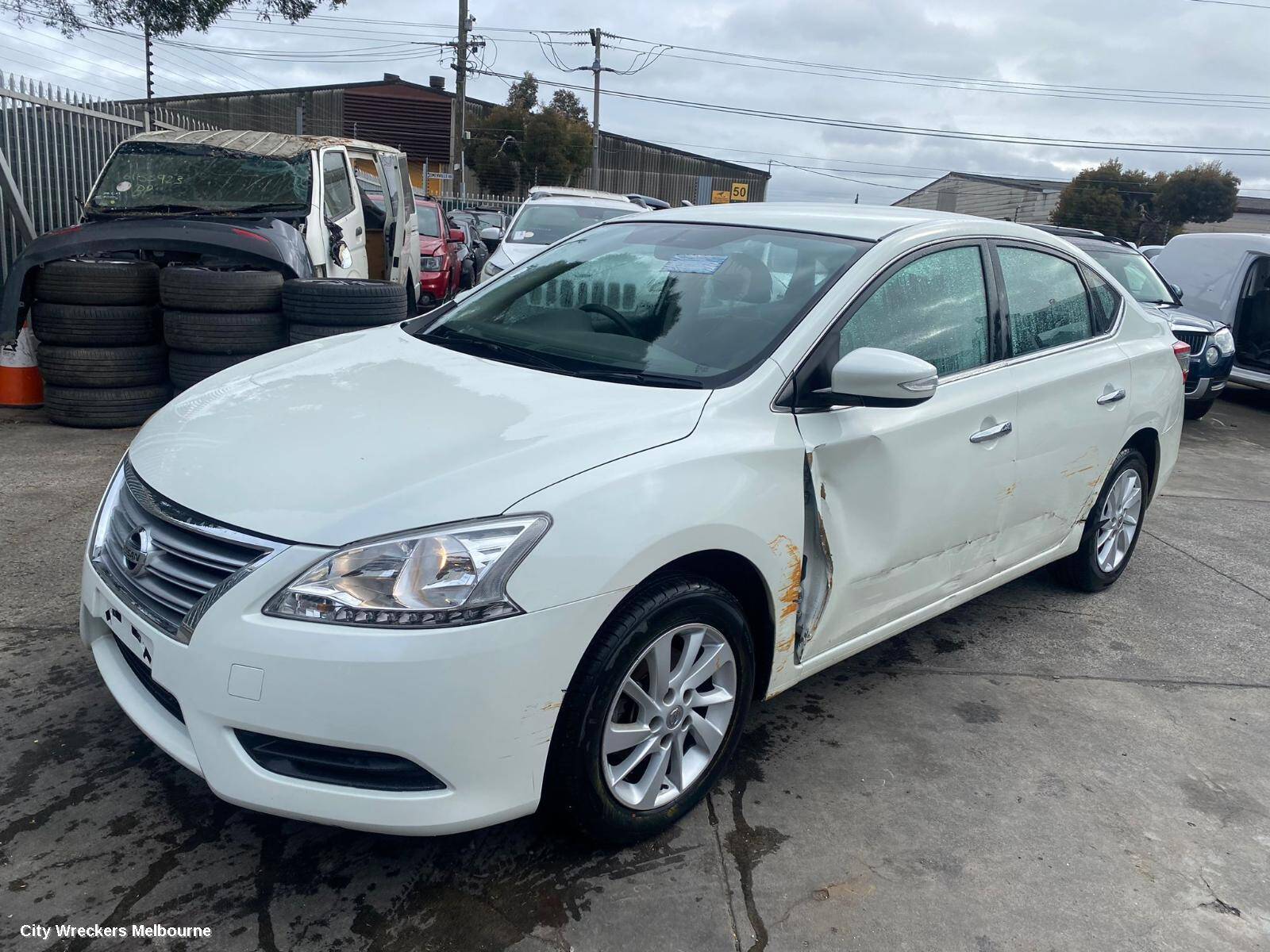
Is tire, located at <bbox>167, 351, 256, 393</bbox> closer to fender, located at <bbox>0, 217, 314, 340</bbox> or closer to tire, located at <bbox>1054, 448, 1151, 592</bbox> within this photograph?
fender, located at <bbox>0, 217, 314, 340</bbox>

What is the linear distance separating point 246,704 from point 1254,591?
5072mm

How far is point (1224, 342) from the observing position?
10070 mm

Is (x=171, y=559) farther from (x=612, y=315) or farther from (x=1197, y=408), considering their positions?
(x=1197, y=408)

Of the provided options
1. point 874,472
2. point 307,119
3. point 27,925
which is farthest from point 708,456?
point 307,119

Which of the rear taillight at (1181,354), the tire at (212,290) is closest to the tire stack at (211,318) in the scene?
the tire at (212,290)

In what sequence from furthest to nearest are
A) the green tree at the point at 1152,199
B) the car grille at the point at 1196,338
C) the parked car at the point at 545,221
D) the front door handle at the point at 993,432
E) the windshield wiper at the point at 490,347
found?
the green tree at the point at 1152,199 < the parked car at the point at 545,221 < the car grille at the point at 1196,338 < the front door handle at the point at 993,432 < the windshield wiper at the point at 490,347

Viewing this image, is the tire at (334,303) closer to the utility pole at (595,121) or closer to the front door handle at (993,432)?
the front door handle at (993,432)

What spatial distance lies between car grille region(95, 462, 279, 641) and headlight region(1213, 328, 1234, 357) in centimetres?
1022

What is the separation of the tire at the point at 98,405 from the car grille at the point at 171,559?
4.58 meters

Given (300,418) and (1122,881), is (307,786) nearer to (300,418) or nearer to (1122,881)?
(300,418)

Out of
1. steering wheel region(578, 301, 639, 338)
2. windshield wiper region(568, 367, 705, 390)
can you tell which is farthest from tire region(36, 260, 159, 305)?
windshield wiper region(568, 367, 705, 390)

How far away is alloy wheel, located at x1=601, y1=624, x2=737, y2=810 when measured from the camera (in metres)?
2.55

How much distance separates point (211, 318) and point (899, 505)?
16.3ft

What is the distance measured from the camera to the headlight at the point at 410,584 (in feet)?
7.10
